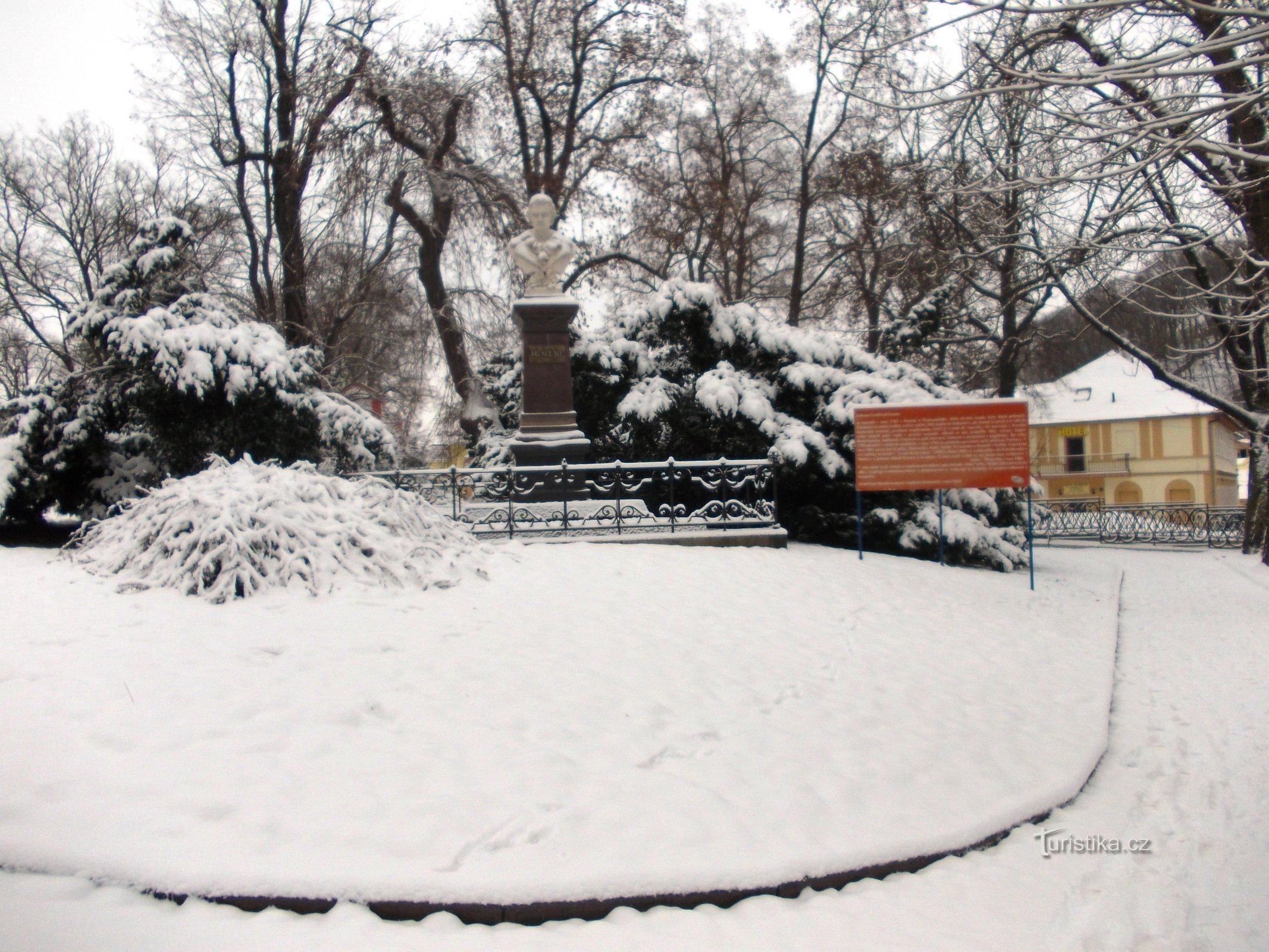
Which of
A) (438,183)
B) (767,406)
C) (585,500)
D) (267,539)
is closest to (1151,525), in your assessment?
(767,406)

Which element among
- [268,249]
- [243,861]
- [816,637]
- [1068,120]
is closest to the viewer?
[243,861]

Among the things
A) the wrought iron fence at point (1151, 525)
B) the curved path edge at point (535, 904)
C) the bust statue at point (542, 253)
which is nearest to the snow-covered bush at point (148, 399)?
the bust statue at point (542, 253)

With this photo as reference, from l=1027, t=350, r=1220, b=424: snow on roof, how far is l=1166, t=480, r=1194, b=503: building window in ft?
11.5

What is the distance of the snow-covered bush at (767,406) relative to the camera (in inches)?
503

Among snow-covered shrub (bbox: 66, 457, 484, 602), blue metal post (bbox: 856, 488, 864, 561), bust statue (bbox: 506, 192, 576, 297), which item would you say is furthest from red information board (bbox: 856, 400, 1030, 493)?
snow-covered shrub (bbox: 66, 457, 484, 602)

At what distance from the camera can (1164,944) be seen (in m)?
3.40

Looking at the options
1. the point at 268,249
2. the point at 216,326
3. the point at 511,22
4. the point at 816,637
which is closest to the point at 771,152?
the point at 511,22

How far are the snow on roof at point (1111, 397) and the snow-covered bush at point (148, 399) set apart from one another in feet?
129

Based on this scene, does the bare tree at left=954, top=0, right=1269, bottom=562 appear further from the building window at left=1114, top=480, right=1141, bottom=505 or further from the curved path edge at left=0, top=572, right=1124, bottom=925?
the building window at left=1114, top=480, right=1141, bottom=505

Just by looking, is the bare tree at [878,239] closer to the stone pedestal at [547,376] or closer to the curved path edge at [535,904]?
the stone pedestal at [547,376]

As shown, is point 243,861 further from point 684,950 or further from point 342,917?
point 684,950

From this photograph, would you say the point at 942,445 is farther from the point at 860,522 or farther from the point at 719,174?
the point at 719,174

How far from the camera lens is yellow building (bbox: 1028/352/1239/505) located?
144 ft

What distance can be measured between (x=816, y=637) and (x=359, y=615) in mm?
3636
